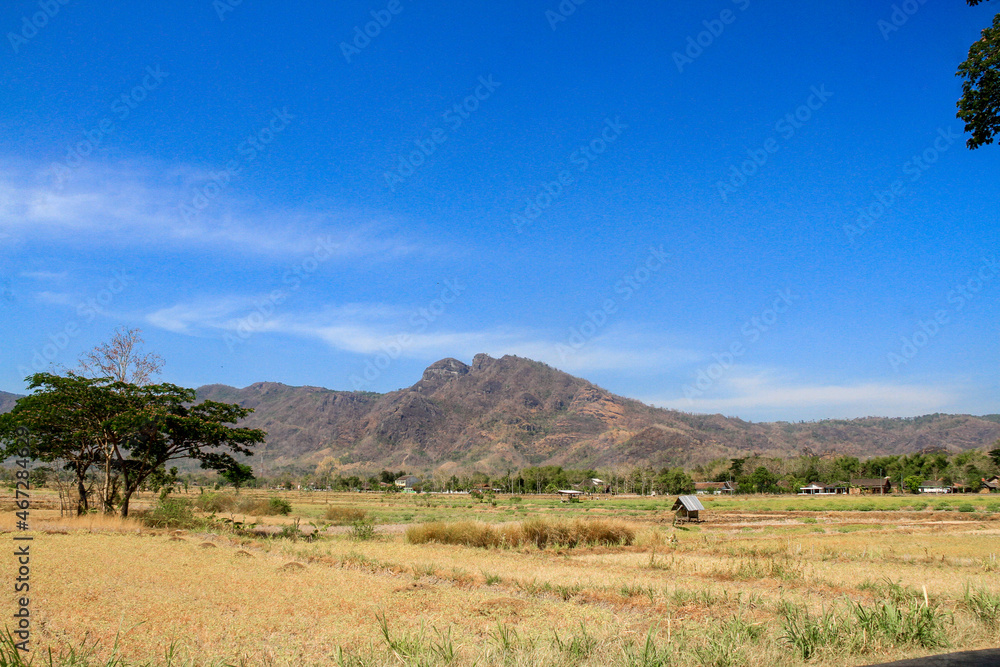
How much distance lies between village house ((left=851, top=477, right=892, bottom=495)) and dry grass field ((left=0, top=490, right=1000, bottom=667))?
319ft

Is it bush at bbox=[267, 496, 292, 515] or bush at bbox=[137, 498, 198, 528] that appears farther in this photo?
bush at bbox=[267, 496, 292, 515]

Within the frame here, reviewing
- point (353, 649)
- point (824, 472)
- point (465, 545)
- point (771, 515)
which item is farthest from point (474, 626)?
point (824, 472)

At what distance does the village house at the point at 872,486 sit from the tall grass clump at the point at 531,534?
10187cm

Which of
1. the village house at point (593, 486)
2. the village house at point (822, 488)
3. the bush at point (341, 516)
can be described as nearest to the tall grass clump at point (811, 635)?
the bush at point (341, 516)

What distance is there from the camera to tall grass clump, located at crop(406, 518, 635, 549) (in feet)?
78.8

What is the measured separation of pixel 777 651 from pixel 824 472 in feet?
463

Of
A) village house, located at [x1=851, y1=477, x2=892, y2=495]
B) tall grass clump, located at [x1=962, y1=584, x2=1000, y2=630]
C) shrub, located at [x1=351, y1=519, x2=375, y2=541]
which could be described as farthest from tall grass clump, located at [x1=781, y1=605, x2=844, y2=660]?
village house, located at [x1=851, y1=477, x2=892, y2=495]

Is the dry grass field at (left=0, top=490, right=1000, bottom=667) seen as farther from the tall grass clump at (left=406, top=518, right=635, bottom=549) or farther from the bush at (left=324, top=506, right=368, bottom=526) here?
the bush at (left=324, top=506, right=368, bottom=526)

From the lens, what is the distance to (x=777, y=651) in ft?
24.4

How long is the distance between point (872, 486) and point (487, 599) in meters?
123

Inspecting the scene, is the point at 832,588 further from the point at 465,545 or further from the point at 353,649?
the point at 465,545

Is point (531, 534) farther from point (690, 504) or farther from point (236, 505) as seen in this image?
point (236, 505)

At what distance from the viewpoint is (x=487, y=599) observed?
12.4 metres

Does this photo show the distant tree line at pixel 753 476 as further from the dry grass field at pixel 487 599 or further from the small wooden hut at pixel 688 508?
the dry grass field at pixel 487 599
